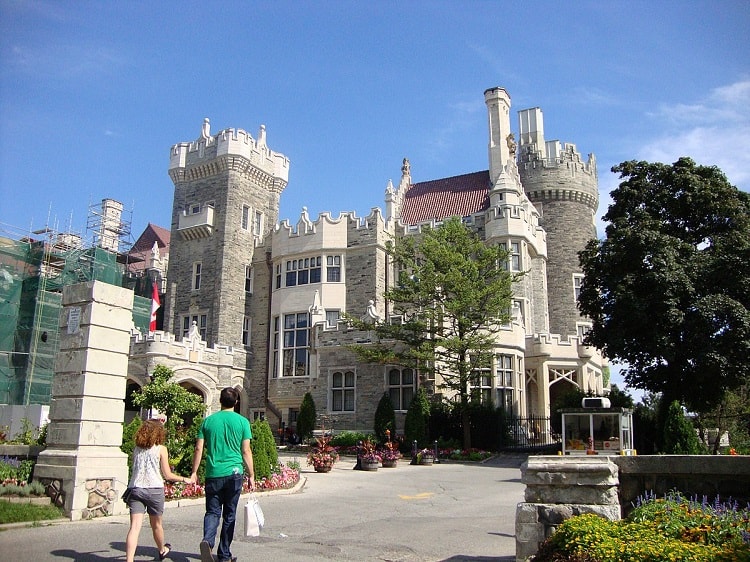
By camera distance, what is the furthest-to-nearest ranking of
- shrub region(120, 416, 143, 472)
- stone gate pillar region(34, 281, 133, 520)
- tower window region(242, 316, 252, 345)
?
tower window region(242, 316, 252, 345) → shrub region(120, 416, 143, 472) → stone gate pillar region(34, 281, 133, 520)

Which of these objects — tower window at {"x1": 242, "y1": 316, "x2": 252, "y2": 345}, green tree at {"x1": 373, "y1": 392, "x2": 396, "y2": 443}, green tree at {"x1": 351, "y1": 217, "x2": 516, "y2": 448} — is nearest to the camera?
green tree at {"x1": 351, "y1": 217, "x2": 516, "y2": 448}

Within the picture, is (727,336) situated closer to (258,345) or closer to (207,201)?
(258,345)

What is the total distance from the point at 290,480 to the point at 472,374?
12327mm

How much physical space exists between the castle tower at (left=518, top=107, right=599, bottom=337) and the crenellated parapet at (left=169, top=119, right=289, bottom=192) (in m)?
14.5

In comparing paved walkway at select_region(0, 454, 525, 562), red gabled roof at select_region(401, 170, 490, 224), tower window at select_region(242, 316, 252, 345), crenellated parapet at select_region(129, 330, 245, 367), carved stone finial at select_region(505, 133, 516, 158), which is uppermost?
carved stone finial at select_region(505, 133, 516, 158)

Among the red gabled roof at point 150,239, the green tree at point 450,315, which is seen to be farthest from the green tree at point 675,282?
the red gabled roof at point 150,239

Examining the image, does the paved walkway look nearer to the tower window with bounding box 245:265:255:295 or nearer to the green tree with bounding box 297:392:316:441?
the green tree with bounding box 297:392:316:441

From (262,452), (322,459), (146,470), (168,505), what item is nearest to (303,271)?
(322,459)

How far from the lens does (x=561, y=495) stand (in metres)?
6.98

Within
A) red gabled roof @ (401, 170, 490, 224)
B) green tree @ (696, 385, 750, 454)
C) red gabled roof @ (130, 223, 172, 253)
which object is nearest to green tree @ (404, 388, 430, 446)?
red gabled roof @ (401, 170, 490, 224)

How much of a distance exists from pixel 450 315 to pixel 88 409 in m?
17.0

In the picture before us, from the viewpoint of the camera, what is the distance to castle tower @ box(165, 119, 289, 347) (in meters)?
35.9

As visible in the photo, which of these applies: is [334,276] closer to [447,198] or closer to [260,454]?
[447,198]

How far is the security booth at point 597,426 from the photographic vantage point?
1770 centimetres
